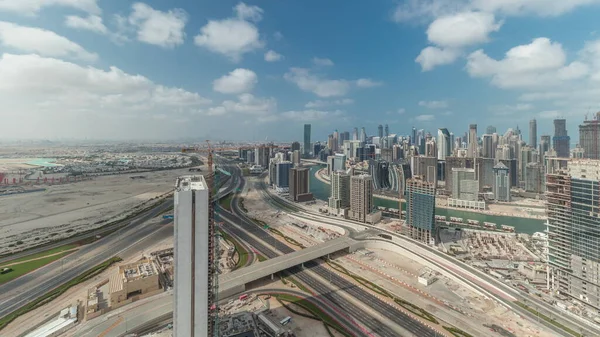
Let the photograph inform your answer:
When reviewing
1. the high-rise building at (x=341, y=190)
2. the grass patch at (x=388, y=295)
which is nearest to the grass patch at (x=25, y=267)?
the grass patch at (x=388, y=295)

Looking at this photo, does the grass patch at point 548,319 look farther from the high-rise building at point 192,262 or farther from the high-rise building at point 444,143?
the high-rise building at point 444,143

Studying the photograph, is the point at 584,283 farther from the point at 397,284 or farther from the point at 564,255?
the point at 397,284

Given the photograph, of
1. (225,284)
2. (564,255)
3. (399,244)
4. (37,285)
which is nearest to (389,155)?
(399,244)

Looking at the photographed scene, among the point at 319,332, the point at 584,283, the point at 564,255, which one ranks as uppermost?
the point at 564,255

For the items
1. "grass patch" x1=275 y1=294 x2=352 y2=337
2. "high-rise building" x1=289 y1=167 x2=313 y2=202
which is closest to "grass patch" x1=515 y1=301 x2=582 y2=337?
"grass patch" x1=275 y1=294 x2=352 y2=337

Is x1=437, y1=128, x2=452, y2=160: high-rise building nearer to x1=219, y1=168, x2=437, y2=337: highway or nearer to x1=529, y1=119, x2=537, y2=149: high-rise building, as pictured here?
x1=529, y1=119, x2=537, y2=149: high-rise building

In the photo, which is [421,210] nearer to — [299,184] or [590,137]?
[299,184]

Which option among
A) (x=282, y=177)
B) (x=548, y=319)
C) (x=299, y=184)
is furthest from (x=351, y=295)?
(x=282, y=177)
